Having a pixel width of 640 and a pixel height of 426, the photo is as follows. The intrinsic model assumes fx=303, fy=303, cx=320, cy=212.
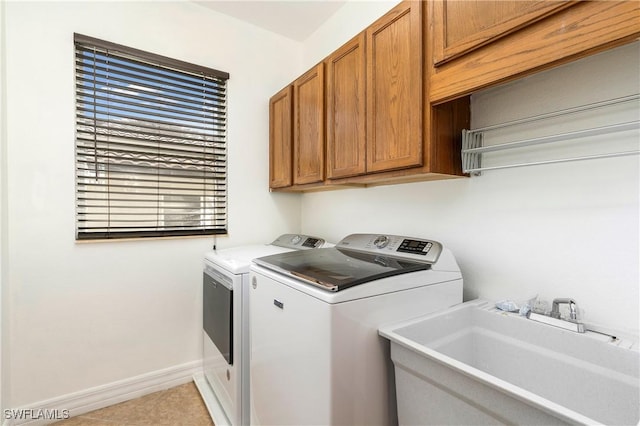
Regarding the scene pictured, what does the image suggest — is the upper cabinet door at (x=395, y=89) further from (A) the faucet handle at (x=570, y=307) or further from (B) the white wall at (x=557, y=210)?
(A) the faucet handle at (x=570, y=307)

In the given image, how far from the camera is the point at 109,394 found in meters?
1.92

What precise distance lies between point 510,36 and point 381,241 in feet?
3.34

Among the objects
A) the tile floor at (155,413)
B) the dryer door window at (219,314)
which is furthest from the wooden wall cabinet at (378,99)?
the tile floor at (155,413)

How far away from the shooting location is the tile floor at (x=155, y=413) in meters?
1.77

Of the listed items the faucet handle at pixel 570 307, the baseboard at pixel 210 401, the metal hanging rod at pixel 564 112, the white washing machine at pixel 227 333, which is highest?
the metal hanging rod at pixel 564 112

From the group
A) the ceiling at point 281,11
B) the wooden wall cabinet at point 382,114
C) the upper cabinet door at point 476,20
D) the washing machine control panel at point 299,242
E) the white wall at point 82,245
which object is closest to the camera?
the upper cabinet door at point 476,20

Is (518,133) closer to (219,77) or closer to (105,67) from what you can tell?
(219,77)

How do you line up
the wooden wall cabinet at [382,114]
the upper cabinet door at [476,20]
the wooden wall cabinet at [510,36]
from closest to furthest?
the wooden wall cabinet at [510,36] < the upper cabinet door at [476,20] < the wooden wall cabinet at [382,114]

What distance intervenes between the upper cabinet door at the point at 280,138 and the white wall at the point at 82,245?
179 mm

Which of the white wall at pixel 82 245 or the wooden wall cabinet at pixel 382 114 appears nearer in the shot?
the wooden wall cabinet at pixel 382 114

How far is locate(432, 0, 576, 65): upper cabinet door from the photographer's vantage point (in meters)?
0.92

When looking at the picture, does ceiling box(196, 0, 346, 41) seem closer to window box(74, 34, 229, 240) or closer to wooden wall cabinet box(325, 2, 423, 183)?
window box(74, 34, 229, 240)

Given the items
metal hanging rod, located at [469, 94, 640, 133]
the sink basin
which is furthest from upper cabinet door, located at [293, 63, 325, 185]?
the sink basin

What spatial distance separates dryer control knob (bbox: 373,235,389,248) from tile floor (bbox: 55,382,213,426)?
1.41 m
